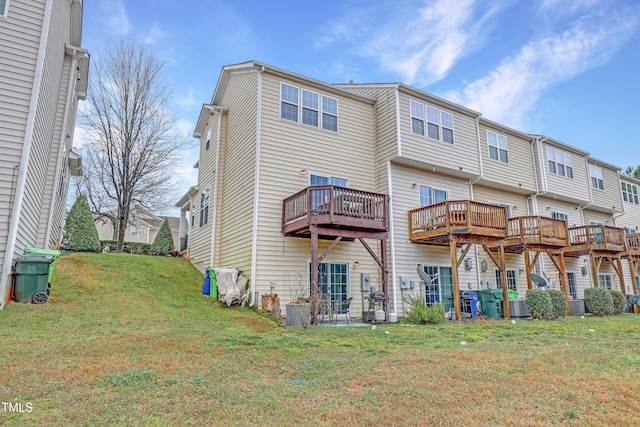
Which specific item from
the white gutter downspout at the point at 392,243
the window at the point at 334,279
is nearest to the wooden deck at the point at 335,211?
the window at the point at 334,279

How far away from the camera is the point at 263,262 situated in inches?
445

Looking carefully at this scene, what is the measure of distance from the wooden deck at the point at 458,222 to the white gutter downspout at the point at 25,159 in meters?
11.3

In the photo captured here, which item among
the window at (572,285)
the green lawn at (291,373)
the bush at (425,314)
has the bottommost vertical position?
the green lawn at (291,373)

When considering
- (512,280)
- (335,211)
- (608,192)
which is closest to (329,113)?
(335,211)

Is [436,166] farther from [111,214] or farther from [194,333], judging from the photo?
[111,214]

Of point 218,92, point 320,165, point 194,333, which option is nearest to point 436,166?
point 320,165

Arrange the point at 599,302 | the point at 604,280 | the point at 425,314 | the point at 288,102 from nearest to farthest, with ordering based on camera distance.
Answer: the point at 425,314, the point at 288,102, the point at 599,302, the point at 604,280

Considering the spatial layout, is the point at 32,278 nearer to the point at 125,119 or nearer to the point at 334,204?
the point at 334,204

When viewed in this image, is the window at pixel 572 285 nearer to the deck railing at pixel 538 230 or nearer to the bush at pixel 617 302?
the bush at pixel 617 302

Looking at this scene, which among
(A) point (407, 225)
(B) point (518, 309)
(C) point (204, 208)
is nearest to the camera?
(B) point (518, 309)

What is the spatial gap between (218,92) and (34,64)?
28.0ft

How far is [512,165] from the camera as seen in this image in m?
17.5

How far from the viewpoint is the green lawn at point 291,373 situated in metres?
3.48

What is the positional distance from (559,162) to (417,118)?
10077mm
